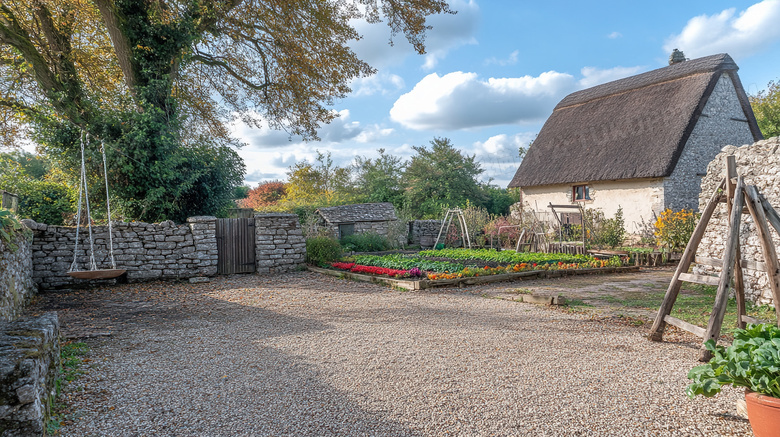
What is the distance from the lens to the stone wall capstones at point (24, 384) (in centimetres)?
273

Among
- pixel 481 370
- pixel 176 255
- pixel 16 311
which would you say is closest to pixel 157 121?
pixel 176 255

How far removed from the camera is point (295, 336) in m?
5.87

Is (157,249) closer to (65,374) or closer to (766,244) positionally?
(65,374)

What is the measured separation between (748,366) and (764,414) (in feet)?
Result: 0.97

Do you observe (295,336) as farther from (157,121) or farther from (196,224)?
(157,121)

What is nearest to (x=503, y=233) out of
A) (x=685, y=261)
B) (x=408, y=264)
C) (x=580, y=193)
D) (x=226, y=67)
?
(x=580, y=193)

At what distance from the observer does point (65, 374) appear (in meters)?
4.27

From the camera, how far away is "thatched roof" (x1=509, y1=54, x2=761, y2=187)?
1653cm

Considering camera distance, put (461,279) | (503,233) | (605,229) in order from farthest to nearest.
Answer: (503,233)
(605,229)
(461,279)

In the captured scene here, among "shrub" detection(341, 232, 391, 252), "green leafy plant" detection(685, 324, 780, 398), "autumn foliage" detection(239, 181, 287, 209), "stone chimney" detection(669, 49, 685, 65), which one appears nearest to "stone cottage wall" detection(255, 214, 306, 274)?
"shrub" detection(341, 232, 391, 252)

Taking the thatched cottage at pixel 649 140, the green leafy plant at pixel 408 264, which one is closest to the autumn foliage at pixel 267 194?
the thatched cottage at pixel 649 140

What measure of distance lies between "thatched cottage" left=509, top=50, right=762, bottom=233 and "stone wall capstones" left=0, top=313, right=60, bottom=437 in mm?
17560

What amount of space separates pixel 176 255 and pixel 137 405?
8442 millimetres

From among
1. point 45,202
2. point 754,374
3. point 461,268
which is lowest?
point 461,268
